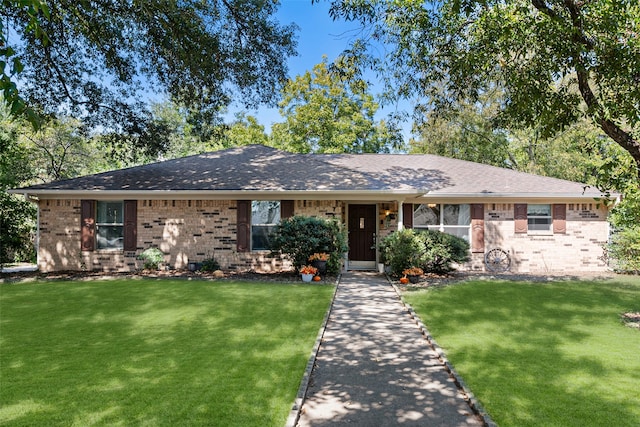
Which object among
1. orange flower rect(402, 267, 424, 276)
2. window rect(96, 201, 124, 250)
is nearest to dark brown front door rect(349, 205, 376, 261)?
orange flower rect(402, 267, 424, 276)

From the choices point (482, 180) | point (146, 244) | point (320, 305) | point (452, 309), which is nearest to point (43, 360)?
point (320, 305)

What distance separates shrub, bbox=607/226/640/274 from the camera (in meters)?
12.5

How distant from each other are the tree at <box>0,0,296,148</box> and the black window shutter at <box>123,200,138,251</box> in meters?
2.53

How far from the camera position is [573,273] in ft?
43.1

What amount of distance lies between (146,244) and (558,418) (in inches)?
492

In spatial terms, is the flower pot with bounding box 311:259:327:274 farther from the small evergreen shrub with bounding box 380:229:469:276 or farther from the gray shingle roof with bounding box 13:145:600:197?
the gray shingle roof with bounding box 13:145:600:197

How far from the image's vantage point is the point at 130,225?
521 inches

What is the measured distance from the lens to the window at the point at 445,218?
555 inches

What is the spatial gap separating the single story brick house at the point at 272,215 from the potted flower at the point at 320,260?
1.76 meters

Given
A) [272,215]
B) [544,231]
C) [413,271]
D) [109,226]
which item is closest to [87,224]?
[109,226]

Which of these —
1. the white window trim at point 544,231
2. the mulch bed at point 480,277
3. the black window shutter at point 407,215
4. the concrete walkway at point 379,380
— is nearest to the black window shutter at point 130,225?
the mulch bed at point 480,277

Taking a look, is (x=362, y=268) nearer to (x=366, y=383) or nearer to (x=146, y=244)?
(x=146, y=244)

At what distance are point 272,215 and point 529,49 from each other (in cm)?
853

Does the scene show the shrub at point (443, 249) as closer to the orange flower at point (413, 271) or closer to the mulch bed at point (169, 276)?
the orange flower at point (413, 271)
